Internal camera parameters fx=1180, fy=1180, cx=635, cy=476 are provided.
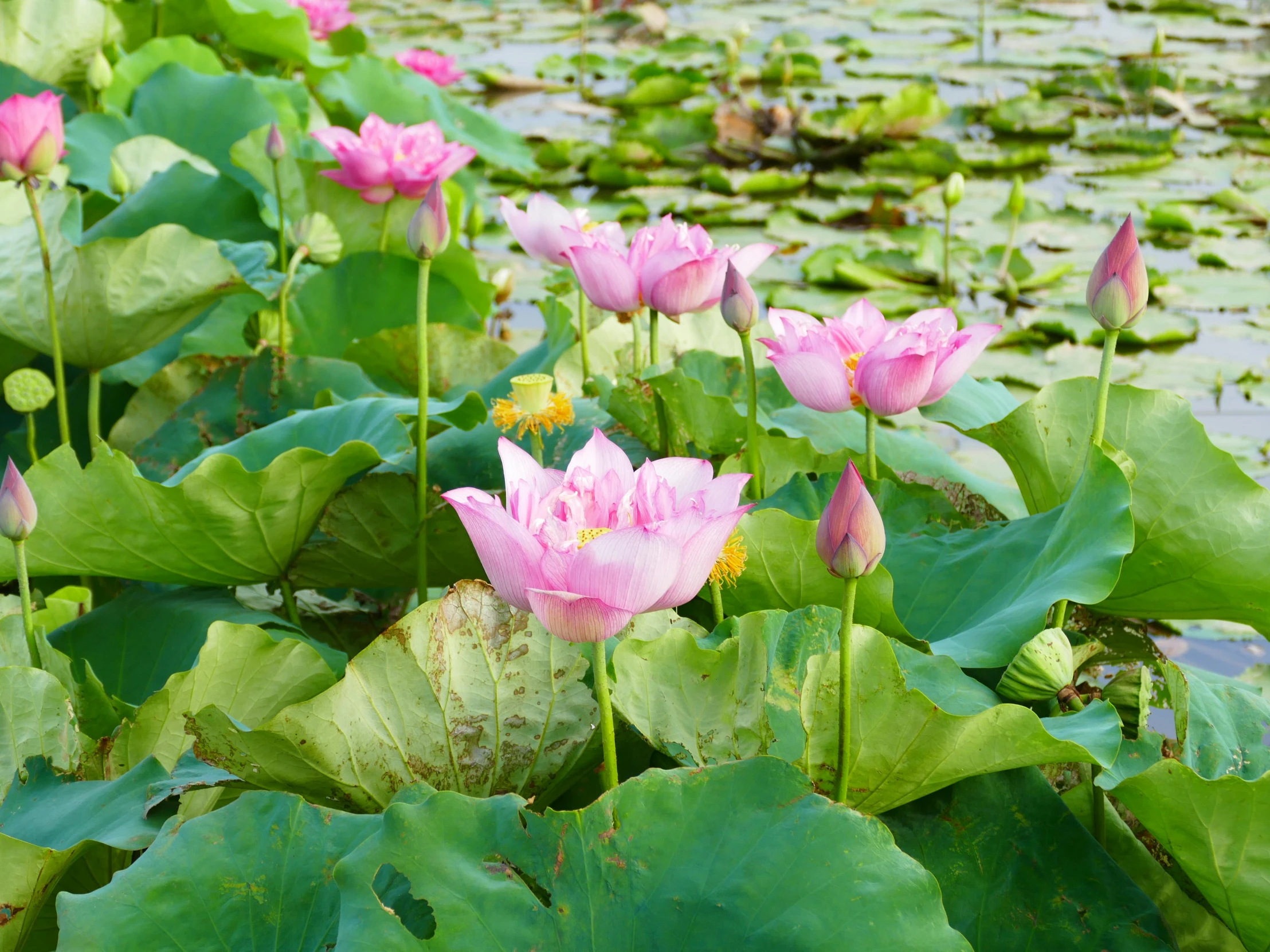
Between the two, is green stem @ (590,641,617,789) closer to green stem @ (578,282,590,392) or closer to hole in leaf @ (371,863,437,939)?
hole in leaf @ (371,863,437,939)

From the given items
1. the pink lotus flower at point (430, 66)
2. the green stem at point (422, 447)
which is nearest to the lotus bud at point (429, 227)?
the green stem at point (422, 447)

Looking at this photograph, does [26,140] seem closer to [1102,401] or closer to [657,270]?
[657,270]

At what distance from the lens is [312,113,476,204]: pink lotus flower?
66.1 inches

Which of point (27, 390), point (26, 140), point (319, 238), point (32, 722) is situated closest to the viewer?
point (32, 722)

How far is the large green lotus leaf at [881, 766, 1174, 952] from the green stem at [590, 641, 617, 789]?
0.19 metres

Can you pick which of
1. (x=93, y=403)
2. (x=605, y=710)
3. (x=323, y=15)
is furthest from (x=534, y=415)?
(x=323, y=15)

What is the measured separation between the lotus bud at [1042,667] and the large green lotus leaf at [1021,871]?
0.05 m

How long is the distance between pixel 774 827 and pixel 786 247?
3121mm

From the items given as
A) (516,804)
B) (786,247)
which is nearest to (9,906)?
(516,804)

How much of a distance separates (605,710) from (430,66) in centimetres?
309

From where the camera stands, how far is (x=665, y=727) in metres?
0.75

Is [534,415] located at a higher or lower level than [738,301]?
lower

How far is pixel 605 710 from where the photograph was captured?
67 centimetres

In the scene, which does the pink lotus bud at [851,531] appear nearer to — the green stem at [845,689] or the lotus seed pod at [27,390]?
the green stem at [845,689]
